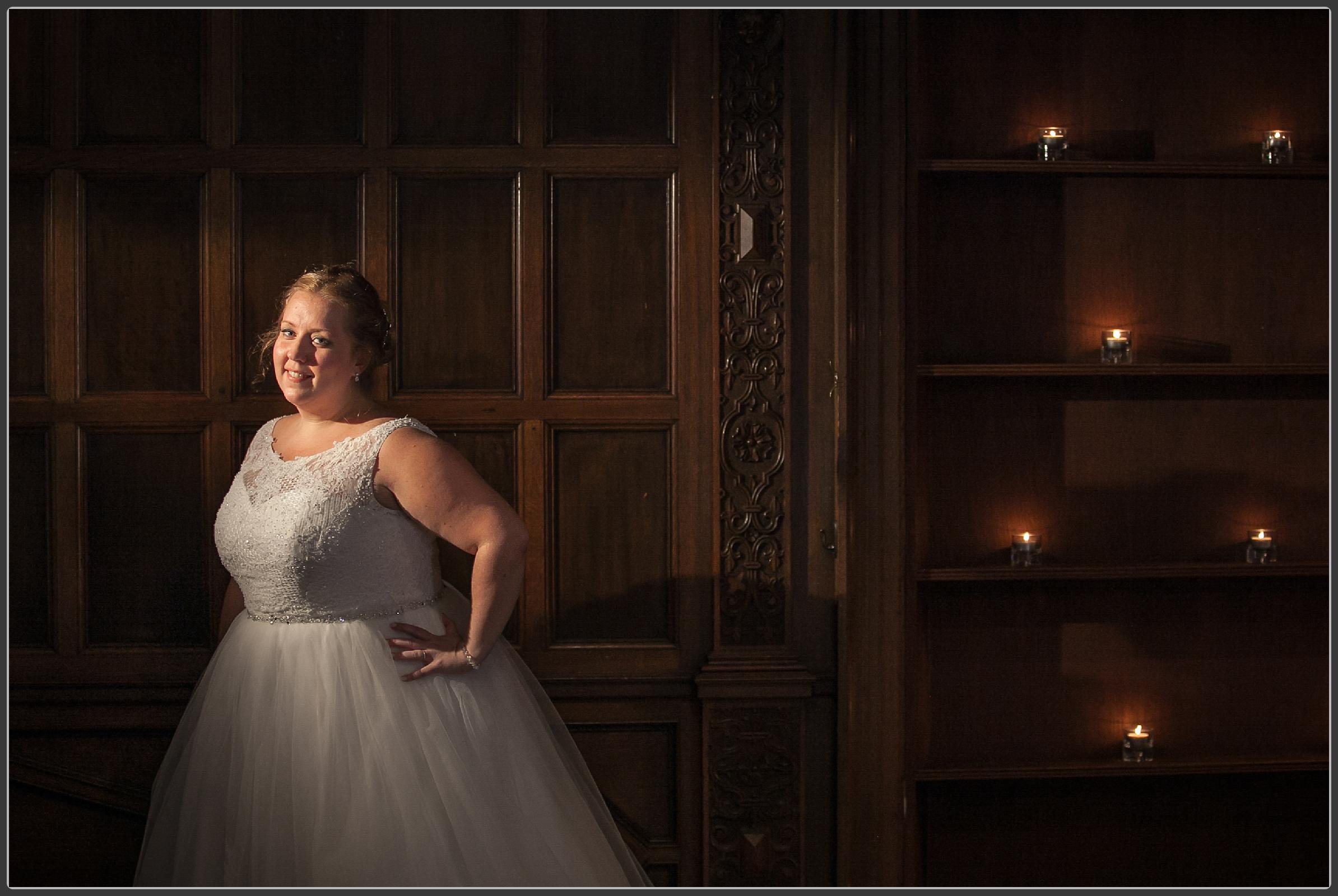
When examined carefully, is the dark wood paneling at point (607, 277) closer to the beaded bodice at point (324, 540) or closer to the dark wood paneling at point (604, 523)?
the dark wood paneling at point (604, 523)

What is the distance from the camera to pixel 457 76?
98.3 inches

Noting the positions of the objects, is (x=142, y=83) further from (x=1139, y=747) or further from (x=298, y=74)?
(x=1139, y=747)

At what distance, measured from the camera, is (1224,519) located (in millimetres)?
2629

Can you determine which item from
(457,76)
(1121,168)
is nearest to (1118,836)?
(1121,168)

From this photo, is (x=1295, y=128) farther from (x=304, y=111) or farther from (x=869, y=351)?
(x=304, y=111)

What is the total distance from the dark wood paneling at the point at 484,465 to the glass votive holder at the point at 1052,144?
1.44m

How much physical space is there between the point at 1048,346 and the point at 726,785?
1336 millimetres

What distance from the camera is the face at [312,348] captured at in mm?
2107

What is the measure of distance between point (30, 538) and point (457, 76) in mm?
1501

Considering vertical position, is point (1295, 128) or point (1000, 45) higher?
point (1000, 45)

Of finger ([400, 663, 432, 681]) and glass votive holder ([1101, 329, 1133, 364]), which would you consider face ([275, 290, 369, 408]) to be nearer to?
finger ([400, 663, 432, 681])

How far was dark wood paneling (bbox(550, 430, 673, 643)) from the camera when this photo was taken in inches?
99.7

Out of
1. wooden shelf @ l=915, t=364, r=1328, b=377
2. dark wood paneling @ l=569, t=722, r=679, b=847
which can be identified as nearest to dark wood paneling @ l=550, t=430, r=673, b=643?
dark wood paneling @ l=569, t=722, r=679, b=847

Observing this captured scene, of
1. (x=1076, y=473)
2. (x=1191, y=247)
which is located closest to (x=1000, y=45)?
(x=1191, y=247)
